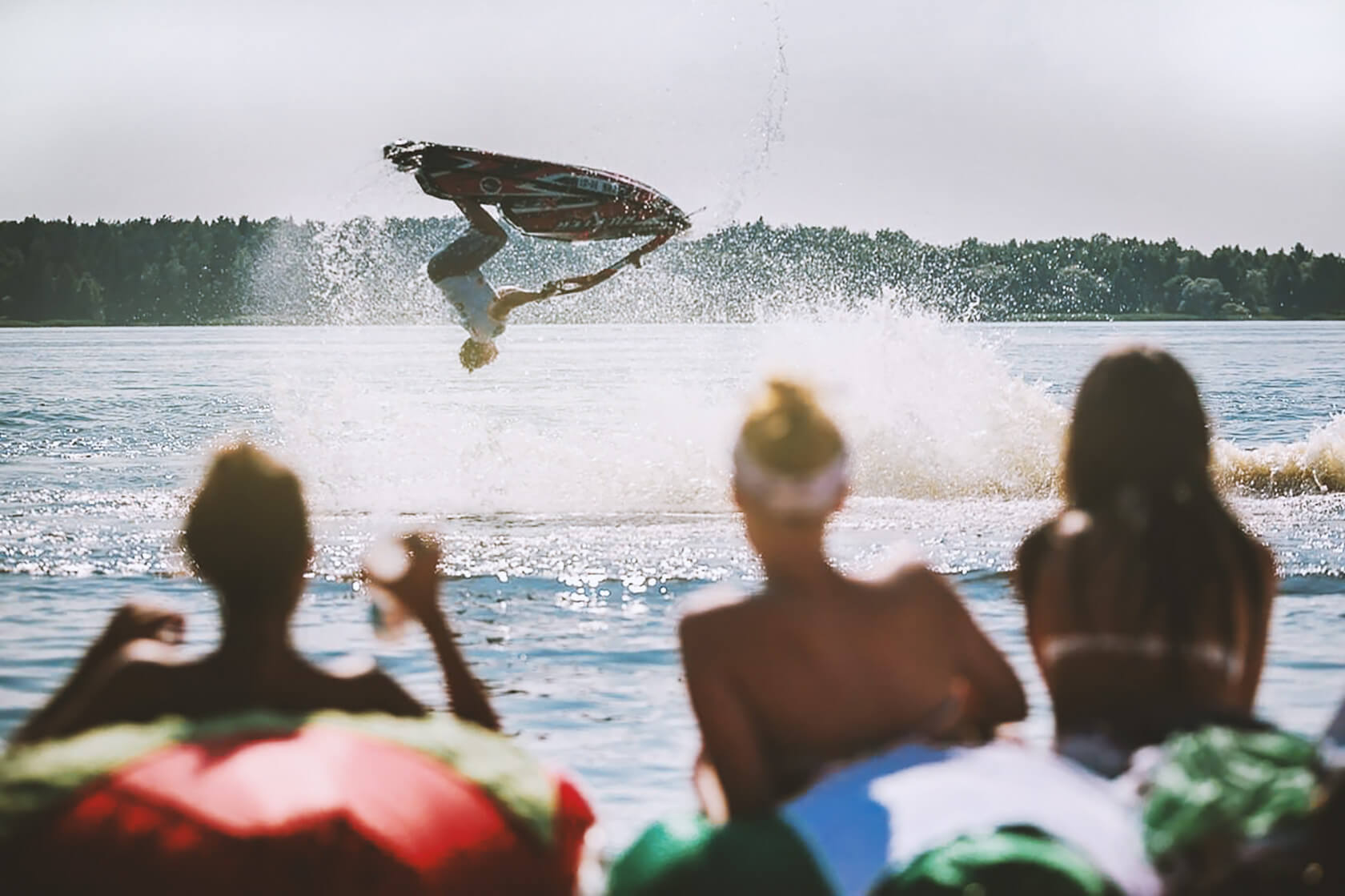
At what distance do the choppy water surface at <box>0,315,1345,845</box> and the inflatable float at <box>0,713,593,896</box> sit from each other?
107 centimetres

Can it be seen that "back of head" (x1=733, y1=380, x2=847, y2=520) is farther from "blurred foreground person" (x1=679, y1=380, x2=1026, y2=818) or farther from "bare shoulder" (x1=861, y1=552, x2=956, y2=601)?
"bare shoulder" (x1=861, y1=552, x2=956, y2=601)

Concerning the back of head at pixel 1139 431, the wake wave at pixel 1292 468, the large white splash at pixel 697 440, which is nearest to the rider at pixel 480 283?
the large white splash at pixel 697 440

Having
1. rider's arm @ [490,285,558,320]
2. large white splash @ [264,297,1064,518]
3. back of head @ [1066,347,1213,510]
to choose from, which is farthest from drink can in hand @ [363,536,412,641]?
rider's arm @ [490,285,558,320]

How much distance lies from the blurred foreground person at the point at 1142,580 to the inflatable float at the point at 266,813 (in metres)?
1.30

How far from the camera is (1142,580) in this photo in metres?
3.71

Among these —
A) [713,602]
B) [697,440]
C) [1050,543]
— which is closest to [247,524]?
[713,602]

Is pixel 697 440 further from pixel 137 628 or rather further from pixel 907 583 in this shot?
pixel 907 583

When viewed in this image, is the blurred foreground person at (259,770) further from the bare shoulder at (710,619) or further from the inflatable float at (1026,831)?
the bare shoulder at (710,619)

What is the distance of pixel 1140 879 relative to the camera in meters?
3.15

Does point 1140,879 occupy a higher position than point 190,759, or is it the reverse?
point 190,759

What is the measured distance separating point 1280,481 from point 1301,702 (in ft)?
40.0

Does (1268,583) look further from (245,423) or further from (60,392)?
(60,392)

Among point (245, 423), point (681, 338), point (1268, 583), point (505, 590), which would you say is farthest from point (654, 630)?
point (681, 338)

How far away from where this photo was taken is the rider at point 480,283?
52.6 ft
